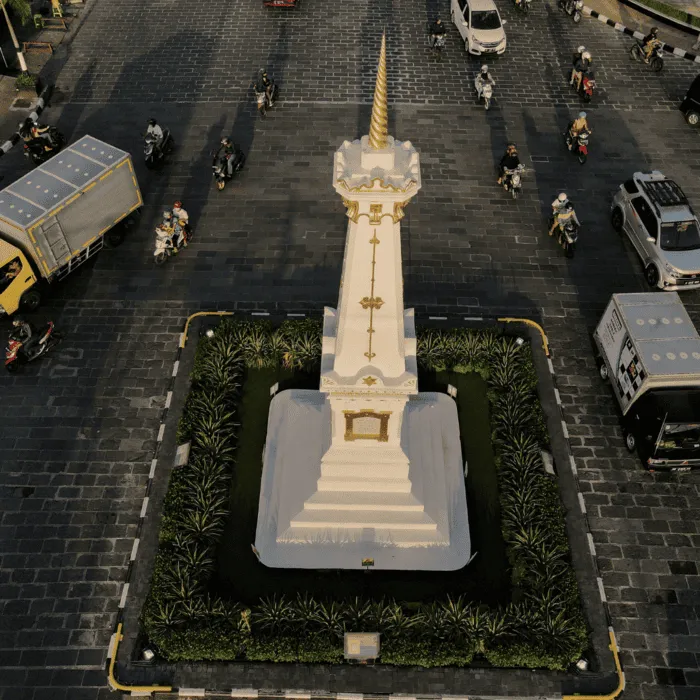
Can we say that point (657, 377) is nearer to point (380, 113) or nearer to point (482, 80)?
point (380, 113)

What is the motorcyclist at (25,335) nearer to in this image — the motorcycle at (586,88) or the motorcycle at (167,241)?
the motorcycle at (167,241)

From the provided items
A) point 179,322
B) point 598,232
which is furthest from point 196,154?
point 598,232

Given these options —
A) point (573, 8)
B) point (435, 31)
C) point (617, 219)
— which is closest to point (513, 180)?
point (617, 219)

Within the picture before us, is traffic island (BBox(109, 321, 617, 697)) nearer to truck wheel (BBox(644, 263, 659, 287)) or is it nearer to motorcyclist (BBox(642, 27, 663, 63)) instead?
truck wheel (BBox(644, 263, 659, 287))

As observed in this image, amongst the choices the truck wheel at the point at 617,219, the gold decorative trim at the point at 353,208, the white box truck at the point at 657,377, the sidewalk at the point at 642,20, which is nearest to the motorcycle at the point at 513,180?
the truck wheel at the point at 617,219

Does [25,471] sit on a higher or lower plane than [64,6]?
lower

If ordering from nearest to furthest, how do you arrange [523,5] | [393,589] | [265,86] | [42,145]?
1. [393,589]
2. [42,145]
3. [265,86]
4. [523,5]

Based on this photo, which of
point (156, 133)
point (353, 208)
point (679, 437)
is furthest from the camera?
point (156, 133)

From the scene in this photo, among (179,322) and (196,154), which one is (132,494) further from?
(196,154)
